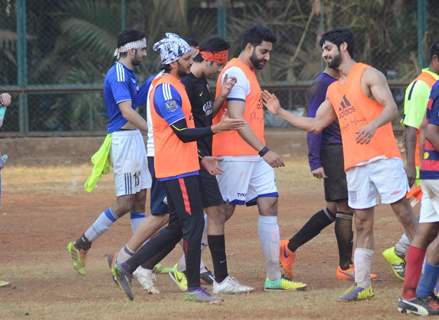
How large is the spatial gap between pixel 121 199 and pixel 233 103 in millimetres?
1748

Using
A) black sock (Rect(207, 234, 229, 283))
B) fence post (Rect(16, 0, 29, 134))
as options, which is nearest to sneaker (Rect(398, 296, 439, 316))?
black sock (Rect(207, 234, 229, 283))

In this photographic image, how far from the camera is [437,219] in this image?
8164mm

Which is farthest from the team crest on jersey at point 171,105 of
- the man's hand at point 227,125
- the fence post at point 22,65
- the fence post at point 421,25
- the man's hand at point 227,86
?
the fence post at point 421,25

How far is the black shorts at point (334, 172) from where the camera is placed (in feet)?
32.8

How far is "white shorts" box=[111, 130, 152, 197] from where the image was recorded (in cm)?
1047

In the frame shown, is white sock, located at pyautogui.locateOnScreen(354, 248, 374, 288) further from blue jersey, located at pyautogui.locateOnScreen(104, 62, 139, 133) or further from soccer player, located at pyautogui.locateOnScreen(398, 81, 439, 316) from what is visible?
blue jersey, located at pyautogui.locateOnScreen(104, 62, 139, 133)

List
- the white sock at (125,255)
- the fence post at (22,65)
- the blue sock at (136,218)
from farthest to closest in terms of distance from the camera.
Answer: the fence post at (22,65) < the blue sock at (136,218) < the white sock at (125,255)

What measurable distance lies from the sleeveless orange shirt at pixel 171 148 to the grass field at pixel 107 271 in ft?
→ 3.36

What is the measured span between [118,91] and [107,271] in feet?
5.46

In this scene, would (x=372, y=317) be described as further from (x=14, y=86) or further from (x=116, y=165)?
(x=14, y=86)

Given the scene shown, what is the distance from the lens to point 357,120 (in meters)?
8.68

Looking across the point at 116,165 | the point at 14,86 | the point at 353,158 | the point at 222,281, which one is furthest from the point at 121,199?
the point at 14,86

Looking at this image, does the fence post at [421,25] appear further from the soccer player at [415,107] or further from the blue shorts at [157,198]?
the blue shorts at [157,198]

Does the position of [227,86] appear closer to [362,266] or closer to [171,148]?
[171,148]
